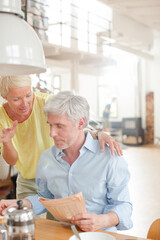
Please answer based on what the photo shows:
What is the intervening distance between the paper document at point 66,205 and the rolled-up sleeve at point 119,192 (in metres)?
0.27

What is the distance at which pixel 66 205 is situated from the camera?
5.06 feet

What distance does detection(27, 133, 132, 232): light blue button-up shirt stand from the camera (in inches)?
73.2

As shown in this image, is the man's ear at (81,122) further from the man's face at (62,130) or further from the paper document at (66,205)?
the paper document at (66,205)

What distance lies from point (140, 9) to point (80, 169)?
9154 millimetres

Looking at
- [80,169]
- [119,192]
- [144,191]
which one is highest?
[80,169]

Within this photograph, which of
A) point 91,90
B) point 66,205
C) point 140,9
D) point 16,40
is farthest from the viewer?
point 91,90

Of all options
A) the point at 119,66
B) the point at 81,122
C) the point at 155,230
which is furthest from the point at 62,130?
the point at 119,66

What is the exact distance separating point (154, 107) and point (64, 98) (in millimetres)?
13037

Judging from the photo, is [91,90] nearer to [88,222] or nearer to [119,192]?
[119,192]

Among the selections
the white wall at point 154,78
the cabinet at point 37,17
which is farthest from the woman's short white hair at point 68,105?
the white wall at point 154,78

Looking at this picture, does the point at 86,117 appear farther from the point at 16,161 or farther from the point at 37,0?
the point at 37,0

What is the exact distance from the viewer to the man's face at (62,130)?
1841mm

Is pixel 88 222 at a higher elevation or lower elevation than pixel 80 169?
lower

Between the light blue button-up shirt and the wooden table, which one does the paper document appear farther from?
the light blue button-up shirt
